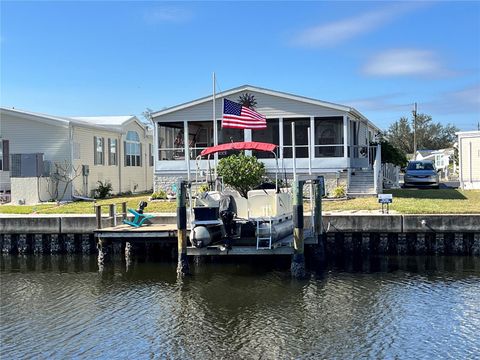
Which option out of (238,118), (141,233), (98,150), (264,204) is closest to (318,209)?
(264,204)

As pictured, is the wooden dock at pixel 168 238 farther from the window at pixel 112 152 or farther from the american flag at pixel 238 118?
the window at pixel 112 152

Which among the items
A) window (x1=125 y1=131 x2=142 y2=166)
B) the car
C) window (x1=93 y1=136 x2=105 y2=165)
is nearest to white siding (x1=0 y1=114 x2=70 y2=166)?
window (x1=93 y1=136 x2=105 y2=165)

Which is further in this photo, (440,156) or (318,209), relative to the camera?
(440,156)

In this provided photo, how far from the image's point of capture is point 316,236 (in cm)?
1617

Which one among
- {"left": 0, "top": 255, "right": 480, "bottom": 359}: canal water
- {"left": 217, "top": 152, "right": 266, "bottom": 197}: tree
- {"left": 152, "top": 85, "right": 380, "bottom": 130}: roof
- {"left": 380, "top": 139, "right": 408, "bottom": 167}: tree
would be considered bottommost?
{"left": 0, "top": 255, "right": 480, "bottom": 359}: canal water

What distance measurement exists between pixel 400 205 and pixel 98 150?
53.7 ft

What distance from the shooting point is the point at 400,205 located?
20.8 m

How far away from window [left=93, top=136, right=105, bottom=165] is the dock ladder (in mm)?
Result: 16797

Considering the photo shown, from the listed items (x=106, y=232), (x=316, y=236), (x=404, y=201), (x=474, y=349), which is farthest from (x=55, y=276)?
(x=404, y=201)

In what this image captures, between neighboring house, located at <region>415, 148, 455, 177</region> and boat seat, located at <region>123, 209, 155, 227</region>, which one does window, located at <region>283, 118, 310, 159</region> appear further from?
neighboring house, located at <region>415, 148, 455, 177</region>

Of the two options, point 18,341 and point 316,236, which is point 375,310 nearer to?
point 316,236

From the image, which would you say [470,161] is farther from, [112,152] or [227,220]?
[227,220]

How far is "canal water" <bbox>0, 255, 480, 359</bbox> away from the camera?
1012cm

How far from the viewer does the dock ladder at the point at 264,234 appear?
14.6 m
